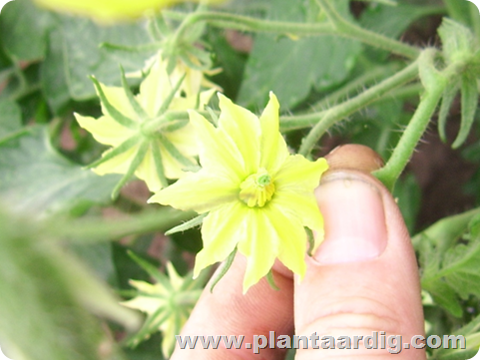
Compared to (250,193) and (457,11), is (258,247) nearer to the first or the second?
(250,193)

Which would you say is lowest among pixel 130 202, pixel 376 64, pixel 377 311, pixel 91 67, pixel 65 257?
pixel 65 257

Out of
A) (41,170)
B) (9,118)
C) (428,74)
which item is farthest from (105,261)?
(428,74)

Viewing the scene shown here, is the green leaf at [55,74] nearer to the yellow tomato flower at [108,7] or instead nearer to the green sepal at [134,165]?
the green sepal at [134,165]

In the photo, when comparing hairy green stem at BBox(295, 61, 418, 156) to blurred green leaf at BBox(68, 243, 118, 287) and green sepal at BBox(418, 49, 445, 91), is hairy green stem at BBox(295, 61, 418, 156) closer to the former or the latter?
green sepal at BBox(418, 49, 445, 91)

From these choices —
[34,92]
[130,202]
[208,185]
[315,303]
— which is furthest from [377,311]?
[34,92]

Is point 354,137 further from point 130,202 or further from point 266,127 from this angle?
point 266,127

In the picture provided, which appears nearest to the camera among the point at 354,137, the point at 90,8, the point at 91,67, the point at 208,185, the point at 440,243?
the point at 90,8

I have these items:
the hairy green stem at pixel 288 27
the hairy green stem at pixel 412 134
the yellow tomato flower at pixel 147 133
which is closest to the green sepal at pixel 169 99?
the yellow tomato flower at pixel 147 133
